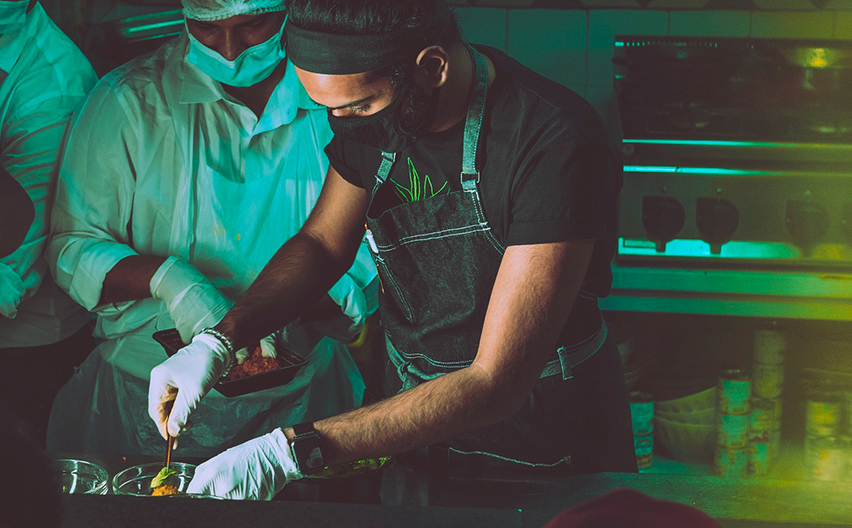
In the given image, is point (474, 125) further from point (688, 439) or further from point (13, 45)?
point (688, 439)

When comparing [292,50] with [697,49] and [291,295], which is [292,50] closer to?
[291,295]

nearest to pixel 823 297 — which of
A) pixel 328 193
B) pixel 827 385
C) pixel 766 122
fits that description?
pixel 827 385

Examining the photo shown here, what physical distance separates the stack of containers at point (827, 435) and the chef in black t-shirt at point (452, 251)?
126 cm

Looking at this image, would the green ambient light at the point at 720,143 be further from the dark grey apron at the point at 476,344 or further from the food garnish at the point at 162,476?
the food garnish at the point at 162,476

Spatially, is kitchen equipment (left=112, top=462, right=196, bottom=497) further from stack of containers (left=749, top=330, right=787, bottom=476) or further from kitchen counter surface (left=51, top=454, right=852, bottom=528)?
stack of containers (left=749, top=330, right=787, bottom=476)

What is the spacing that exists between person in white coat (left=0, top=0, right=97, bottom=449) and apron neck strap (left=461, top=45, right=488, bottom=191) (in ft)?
3.50

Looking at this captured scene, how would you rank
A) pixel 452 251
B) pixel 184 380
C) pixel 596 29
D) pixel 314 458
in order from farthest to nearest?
pixel 596 29 < pixel 452 251 < pixel 184 380 < pixel 314 458

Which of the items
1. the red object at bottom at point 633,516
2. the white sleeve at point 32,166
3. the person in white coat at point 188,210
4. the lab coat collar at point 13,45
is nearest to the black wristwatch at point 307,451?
Answer: the red object at bottom at point 633,516

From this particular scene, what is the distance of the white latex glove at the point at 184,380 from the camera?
4.74 ft

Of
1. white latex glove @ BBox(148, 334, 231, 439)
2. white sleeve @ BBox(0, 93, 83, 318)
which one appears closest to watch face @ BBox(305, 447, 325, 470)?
white latex glove @ BBox(148, 334, 231, 439)

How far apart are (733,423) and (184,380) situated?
1.88m

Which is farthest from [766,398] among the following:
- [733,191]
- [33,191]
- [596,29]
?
[33,191]

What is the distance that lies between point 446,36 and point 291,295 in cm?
61

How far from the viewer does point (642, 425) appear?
106 inches
